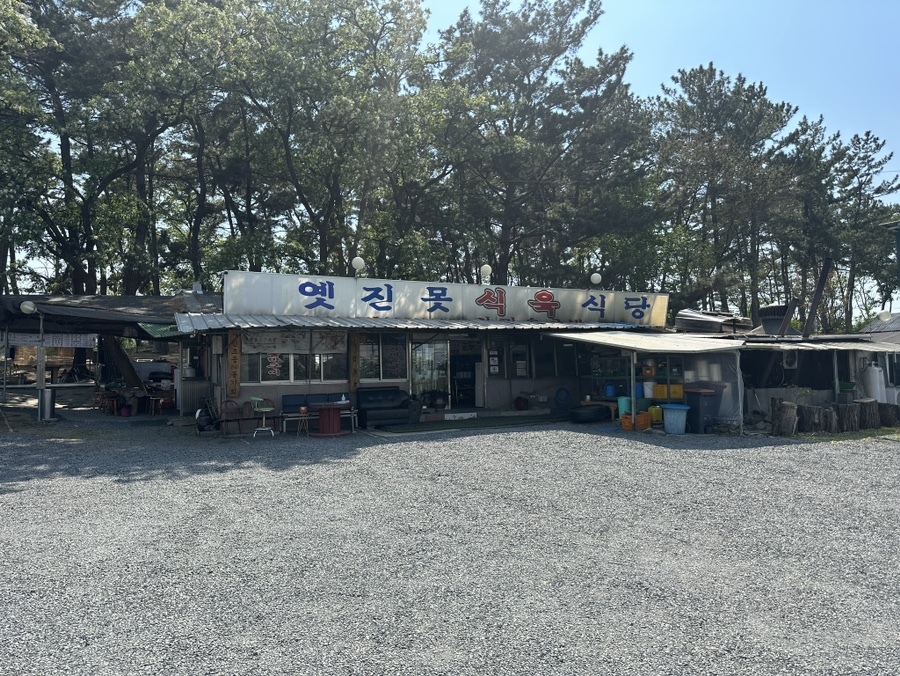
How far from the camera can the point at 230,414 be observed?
1348 centimetres

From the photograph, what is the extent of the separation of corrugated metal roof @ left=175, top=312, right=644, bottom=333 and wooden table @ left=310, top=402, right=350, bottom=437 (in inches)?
66.2

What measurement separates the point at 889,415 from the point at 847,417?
1.44 metres

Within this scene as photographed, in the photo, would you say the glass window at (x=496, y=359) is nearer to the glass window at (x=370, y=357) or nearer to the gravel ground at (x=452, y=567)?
the glass window at (x=370, y=357)

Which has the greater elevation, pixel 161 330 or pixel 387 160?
pixel 387 160

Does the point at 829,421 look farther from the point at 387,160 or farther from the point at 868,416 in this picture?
the point at 387,160

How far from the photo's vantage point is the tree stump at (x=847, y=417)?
13.8m

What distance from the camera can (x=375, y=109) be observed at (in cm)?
2016

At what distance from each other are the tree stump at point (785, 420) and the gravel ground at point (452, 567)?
3078 mm

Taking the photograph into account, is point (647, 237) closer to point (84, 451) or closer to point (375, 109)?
point (375, 109)

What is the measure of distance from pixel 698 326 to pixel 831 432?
18.2ft

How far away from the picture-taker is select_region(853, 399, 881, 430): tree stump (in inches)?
555

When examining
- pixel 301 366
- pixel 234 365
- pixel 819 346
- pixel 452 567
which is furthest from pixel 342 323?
pixel 819 346

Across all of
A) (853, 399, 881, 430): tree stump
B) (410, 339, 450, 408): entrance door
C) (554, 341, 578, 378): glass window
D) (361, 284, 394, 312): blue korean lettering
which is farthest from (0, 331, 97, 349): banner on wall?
(853, 399, 881, 430): tree stump

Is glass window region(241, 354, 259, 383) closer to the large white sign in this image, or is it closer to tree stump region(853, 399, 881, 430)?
the large white sign
